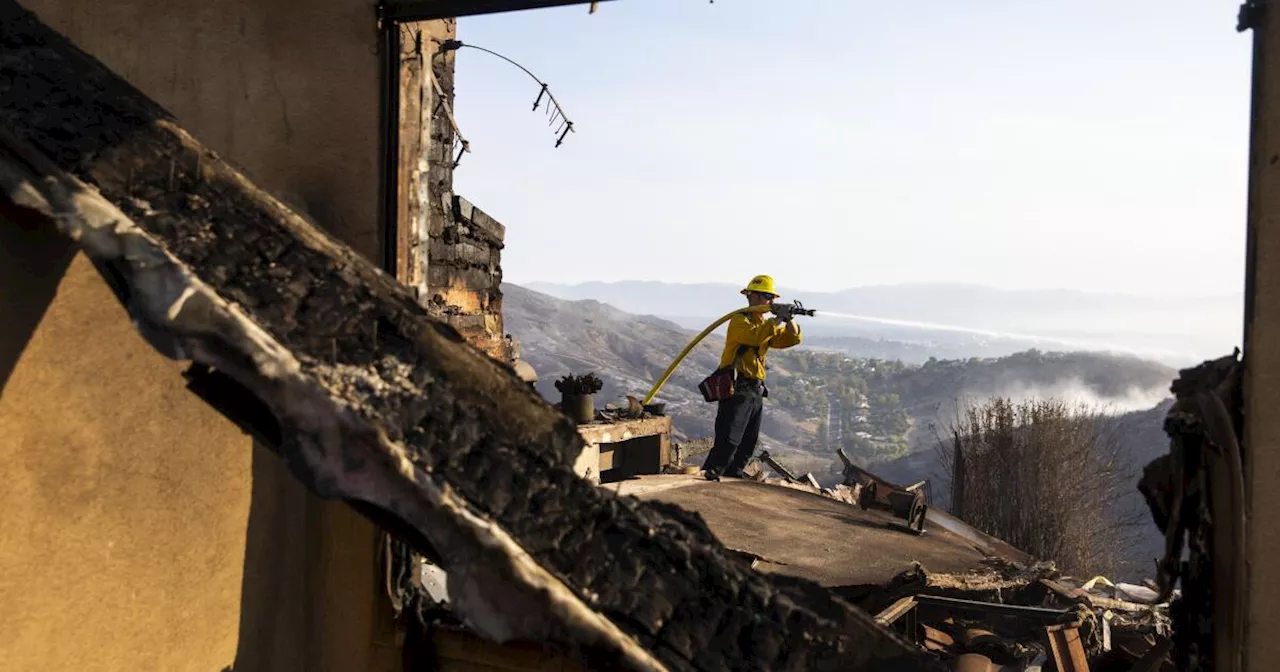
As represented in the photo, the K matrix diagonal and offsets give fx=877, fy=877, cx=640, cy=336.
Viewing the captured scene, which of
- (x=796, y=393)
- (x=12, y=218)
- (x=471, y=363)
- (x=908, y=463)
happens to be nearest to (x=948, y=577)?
(x=471, y=363)

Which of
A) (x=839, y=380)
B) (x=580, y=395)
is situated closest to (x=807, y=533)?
(x=580, y=395)

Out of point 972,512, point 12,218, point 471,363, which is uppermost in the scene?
point 12,218

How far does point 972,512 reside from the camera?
1125cm

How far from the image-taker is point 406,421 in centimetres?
164

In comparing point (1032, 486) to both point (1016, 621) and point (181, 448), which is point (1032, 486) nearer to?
point (1016, 621)

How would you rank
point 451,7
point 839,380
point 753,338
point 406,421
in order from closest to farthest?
point 406,421 < point 451,7 < point 753,338 < point 839,380

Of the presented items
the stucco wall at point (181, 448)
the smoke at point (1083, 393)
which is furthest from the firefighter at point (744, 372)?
the smoke at point (1083, 393)

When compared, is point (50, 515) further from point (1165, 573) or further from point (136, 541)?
point (1165, 573)

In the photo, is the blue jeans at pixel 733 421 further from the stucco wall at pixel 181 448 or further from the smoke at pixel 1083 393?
the smoke at pixel 1083 393

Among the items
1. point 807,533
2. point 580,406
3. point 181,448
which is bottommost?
point 807,533

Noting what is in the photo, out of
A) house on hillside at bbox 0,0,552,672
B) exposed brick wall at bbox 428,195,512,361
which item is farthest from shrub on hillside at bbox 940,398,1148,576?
house on hillside at bbox 0,0,552,672

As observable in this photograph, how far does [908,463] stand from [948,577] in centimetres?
2531

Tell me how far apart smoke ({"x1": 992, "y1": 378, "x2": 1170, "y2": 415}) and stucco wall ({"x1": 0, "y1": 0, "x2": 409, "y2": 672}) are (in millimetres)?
43631

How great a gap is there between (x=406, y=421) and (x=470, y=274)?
14.5 feet
